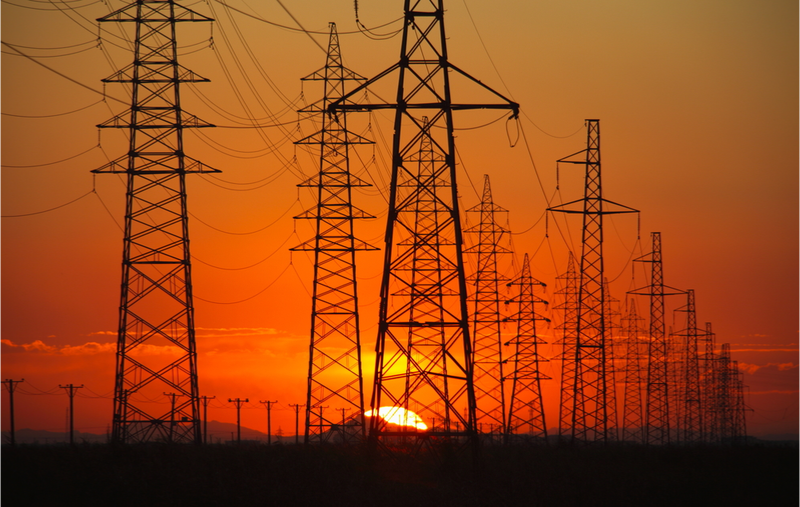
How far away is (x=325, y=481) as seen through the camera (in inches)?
1216

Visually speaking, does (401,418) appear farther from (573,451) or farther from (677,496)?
(573,451)

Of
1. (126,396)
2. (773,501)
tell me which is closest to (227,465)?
A: (126,396)

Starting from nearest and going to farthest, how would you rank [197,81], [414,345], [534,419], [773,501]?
[773,501] < [197,81] < [414,345] < [534,419]

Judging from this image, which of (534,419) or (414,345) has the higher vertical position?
(414,345)

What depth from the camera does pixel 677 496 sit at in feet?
112

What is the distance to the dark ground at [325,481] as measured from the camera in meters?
28.8

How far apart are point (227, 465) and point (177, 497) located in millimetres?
4161

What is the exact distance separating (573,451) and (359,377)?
40.2 feet

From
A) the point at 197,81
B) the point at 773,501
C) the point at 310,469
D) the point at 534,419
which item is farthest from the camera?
the point at 534,419

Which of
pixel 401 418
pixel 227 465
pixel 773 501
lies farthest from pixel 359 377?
pixel 773 501

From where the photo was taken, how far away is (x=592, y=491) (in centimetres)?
3291

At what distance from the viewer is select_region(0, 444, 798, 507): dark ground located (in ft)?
94.3

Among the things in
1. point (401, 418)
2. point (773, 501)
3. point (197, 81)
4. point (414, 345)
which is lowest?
point (773, 501)

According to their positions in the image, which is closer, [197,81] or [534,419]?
[197,81]
